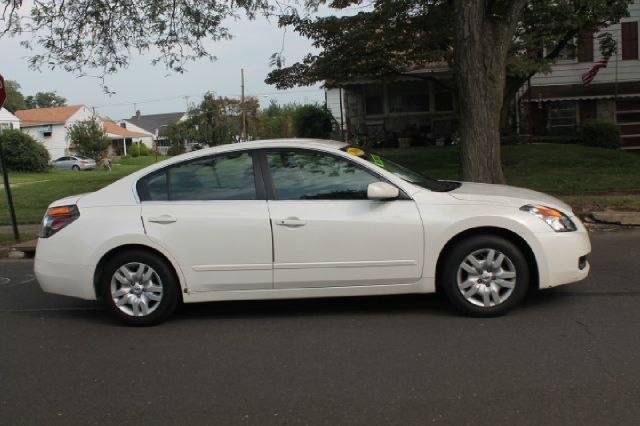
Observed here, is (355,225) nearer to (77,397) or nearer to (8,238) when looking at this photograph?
(77,397)

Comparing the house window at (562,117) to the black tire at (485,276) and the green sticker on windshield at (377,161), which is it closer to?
the green sticker on windshield at (377,161)

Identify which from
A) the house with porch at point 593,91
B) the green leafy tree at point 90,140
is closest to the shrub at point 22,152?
the green leafy tree at point 90,140

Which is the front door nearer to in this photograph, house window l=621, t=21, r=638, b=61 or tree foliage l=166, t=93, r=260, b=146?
house window l=621, t=21, r=638, b=61

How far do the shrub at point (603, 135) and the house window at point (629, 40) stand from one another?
435cm

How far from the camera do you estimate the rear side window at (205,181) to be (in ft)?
17.9

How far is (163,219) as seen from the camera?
210 inches

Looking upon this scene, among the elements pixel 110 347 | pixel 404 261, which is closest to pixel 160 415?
pixel 110 347

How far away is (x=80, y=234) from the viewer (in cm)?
541

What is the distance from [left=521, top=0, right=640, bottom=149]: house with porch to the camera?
78.9 feet

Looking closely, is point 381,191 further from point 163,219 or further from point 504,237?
point 163,219

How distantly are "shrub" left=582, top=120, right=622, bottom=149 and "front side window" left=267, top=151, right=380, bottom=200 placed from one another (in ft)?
61.6

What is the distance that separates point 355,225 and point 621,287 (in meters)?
2.81

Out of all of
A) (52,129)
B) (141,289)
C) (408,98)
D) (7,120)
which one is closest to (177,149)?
(7,120)

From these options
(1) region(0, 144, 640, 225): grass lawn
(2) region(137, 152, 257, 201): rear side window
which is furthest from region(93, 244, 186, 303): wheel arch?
(1) region(0, 144, 640, 225): grass lawn
